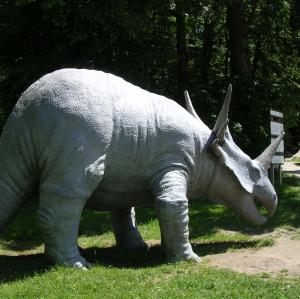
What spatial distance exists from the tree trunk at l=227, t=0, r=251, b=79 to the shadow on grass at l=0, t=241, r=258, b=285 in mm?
8303

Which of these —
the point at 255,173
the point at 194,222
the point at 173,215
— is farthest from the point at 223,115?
the point at 194,222

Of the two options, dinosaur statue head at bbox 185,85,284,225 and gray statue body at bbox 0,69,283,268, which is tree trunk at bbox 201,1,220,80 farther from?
gray statue body at bbox 0,69,283,268

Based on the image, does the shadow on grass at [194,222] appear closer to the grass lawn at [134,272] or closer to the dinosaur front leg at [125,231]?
the grass lawn at [134,272]

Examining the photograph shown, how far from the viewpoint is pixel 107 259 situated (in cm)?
763

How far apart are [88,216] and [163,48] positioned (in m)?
4.78

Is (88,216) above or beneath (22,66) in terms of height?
beneath

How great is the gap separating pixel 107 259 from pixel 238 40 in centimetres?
1015

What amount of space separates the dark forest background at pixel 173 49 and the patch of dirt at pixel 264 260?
583cm

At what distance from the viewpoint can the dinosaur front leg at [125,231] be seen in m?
8.29

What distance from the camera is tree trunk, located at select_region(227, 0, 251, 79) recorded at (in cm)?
1606

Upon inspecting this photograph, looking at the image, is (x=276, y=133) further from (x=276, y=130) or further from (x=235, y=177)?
(x=235, y=177)

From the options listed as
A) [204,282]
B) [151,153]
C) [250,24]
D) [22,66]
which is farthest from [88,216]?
[250,24]

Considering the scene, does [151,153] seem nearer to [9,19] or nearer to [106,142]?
[106,142]

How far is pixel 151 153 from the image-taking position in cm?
722
